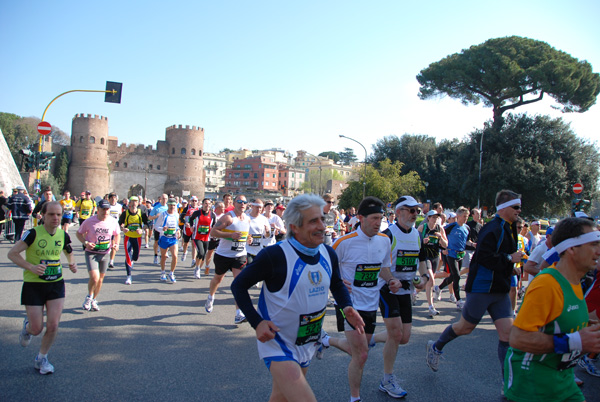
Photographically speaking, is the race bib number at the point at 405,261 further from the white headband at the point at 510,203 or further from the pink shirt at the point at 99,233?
the pink shirt at the point at 99,233

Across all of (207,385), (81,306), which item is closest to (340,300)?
(207,385)

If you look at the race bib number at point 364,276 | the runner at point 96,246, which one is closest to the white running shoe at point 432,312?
the race bib number at point 364,276

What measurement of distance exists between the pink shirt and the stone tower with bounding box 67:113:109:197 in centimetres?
7096

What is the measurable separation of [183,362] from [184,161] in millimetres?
79199

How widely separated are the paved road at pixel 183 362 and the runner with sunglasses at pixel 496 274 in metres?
0.71

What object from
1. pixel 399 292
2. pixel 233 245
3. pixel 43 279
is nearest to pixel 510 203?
pixel 399 292

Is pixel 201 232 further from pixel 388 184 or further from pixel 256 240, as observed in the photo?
pixel 388 184

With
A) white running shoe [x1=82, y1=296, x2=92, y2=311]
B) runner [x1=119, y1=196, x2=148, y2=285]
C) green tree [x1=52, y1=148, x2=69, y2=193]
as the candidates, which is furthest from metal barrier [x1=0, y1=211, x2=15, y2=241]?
green tree [x1=52, y1=148, x2=69, y2=193]

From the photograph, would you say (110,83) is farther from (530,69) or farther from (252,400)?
(530,69)

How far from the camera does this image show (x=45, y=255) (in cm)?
486

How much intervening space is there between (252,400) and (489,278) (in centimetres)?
258

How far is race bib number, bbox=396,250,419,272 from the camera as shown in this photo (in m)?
4.82

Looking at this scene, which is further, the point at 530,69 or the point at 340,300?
the point at 530,69

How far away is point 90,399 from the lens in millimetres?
3949
